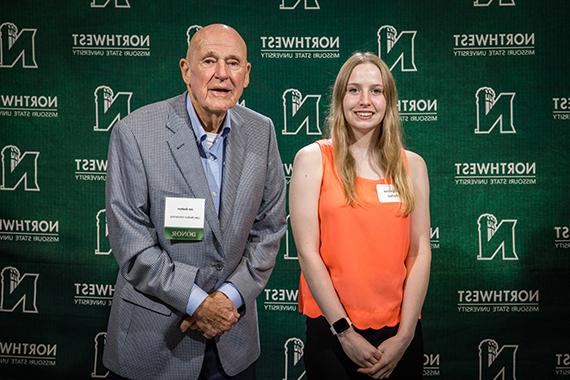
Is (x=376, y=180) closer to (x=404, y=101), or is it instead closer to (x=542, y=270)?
(x=404, y=101)

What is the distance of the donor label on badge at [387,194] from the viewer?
251cm

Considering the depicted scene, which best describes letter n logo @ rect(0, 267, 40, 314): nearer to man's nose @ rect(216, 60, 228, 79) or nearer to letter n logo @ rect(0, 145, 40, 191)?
letter n logo @ rect(0, 145, 40, 191)

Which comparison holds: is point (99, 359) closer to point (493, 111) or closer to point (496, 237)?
point (496, 237)

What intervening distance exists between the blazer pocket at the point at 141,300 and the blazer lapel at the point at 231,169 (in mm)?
327

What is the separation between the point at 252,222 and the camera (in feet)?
7.71

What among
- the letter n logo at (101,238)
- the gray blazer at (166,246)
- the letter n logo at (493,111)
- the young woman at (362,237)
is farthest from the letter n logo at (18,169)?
the letter n logo at (493,111)

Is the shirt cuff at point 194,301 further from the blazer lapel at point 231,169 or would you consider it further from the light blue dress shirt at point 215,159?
the blazer lapel at point 231,169

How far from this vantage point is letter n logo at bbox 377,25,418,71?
3.82 metres

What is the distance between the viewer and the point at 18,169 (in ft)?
13.0

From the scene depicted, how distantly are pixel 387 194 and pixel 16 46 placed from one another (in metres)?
2.55

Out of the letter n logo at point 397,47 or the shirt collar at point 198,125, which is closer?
the shirt collar at point 198,125

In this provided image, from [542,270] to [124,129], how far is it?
2.64 meters

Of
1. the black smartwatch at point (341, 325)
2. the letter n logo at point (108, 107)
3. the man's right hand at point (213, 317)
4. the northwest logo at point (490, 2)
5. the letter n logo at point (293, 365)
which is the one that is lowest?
the letter n logo at point (293, 365)

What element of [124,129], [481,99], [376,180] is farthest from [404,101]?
[124,129]
